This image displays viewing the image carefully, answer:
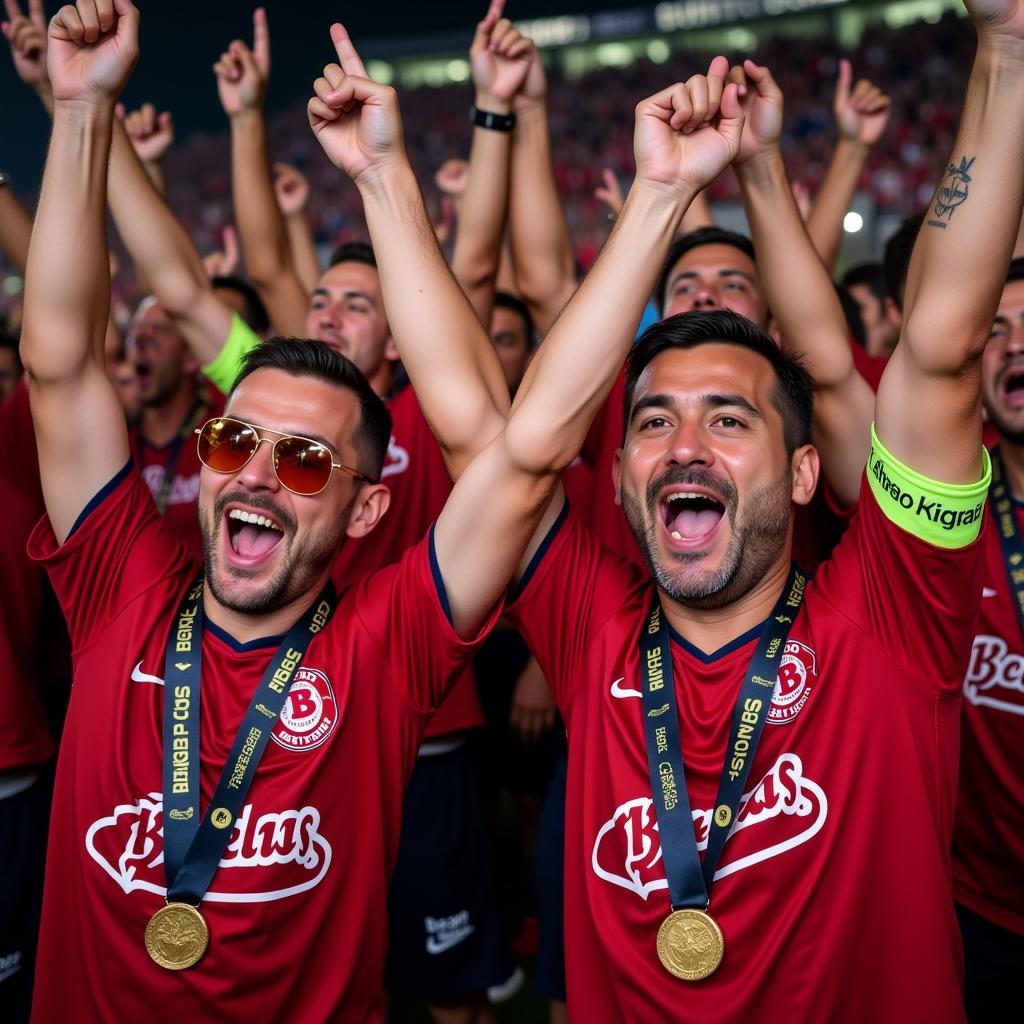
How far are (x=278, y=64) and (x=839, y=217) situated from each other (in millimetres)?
25628

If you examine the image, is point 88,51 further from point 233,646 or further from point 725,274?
point 725,274

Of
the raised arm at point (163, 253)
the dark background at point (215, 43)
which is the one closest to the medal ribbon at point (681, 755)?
the raised arm at point (163, 253)

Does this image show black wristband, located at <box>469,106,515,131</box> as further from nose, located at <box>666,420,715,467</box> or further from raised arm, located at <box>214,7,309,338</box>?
nose, located at <box>666,420,715,467</box>

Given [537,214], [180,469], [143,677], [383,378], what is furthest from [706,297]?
[180,469]

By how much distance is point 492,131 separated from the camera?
3082 mm

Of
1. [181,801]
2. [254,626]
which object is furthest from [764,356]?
[181,801]

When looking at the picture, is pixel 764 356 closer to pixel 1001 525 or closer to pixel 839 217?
pixel 1001 525

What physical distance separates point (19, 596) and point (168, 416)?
159 centimetres

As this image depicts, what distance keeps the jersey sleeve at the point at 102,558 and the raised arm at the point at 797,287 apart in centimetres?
158

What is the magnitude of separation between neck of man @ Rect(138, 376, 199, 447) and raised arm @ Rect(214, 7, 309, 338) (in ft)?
2.35

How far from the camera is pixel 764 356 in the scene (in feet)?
7.60

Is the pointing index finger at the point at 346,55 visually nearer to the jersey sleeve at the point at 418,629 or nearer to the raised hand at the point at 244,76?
the jersey sleeve at the point at 418,629

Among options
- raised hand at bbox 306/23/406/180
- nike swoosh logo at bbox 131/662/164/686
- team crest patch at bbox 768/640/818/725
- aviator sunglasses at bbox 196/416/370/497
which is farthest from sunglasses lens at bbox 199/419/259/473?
team crest patch at bbox 768/640/818/725

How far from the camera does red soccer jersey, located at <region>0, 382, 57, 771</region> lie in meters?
2.74
